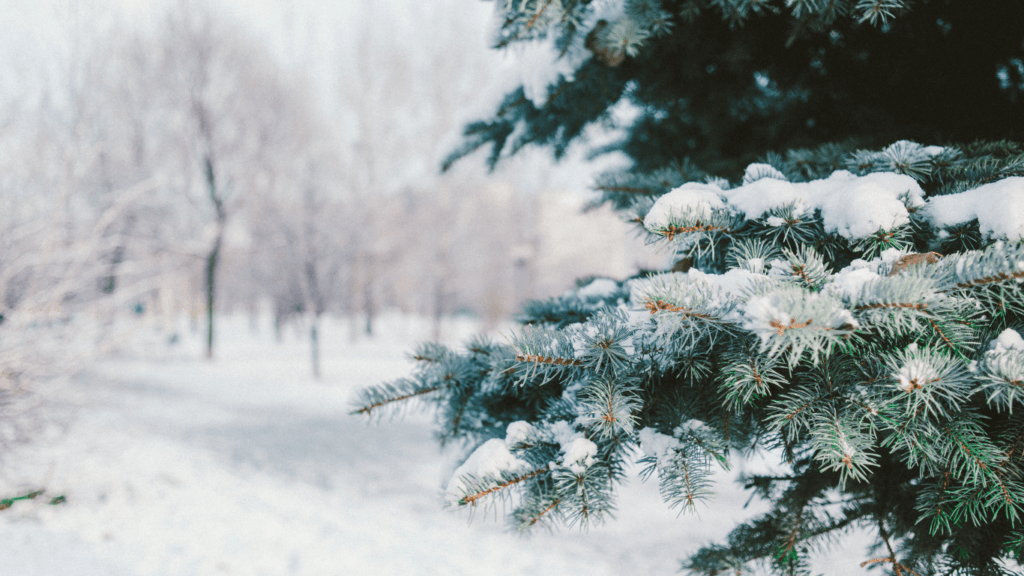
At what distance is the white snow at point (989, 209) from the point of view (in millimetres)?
822

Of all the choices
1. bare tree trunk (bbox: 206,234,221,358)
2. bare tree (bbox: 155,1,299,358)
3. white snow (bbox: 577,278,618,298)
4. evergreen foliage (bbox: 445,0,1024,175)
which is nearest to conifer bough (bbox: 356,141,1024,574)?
white snow (bbox: 577,278,618,298)

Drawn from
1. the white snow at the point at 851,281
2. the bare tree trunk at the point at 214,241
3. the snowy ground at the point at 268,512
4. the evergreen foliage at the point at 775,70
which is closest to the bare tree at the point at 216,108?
the bare tree trunk at the point at 214,241

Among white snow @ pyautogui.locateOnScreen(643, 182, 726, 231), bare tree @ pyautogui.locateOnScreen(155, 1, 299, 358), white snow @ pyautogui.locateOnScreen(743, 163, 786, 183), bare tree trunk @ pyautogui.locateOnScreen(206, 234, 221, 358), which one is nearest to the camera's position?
white snow @ pyautogui.locateOnScreen(643, 182, 726, 231)

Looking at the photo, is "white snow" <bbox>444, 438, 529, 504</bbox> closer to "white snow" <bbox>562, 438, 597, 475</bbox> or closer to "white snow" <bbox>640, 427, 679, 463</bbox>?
"white snow" <bbox>562, 438, 597, 475</bbox>

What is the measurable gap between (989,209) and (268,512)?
14.2 feet

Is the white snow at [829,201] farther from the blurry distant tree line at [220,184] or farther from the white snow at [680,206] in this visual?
the blurry distant tree line at [220,184]

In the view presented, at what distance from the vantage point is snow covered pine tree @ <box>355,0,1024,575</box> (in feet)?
2.52

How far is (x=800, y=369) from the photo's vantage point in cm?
99

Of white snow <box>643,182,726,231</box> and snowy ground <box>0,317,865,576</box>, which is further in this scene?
snowy ground <box>0,317,865,576</box>

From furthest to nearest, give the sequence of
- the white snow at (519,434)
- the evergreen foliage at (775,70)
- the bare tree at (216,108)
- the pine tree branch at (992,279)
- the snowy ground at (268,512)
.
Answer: the bare tree at (216,108) < the snowy ground at (268,512) < the evergreen foliage at (775,70) < the white snow at (519,434) < the pine tree branch at (992,279)

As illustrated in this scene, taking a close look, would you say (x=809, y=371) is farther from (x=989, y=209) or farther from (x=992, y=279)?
(x=989, y=209)

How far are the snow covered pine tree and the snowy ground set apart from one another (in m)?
0.24

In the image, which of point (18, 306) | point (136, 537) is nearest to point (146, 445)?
point (136, 537)

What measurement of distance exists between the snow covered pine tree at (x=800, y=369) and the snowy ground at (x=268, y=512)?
24 centimetres
